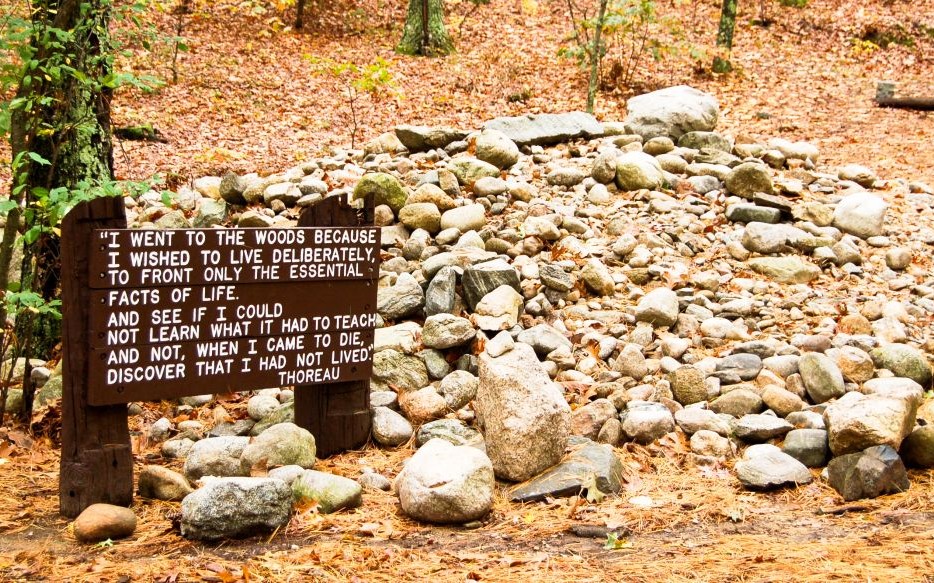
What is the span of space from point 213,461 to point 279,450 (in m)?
0.36

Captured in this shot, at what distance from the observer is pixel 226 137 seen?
1128cm

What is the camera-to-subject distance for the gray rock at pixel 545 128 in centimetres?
909

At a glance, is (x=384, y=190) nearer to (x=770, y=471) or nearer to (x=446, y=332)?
(x=446, y=332)

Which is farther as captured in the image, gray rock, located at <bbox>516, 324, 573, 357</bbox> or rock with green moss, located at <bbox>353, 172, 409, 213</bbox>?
rock with green moss, located at <bbox>353, 172, 409, 213</bbox>

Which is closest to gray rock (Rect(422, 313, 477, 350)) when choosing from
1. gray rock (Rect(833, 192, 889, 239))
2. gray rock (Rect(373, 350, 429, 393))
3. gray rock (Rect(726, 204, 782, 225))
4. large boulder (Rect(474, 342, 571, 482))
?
gray rock (Rect(373, 350, 429, 393))

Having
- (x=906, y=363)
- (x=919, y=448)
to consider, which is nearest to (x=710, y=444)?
(x=919, y=448)

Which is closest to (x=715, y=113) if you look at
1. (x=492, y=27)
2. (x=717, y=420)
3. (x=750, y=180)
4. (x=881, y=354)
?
(x=750, y=180)

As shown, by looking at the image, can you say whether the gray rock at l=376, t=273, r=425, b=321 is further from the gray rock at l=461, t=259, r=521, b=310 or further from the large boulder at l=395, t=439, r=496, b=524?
the large boulder at l=395, t=439, r=496, b=524

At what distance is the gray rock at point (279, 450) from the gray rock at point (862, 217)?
5.70m

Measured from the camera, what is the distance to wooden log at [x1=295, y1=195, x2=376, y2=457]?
180 inches

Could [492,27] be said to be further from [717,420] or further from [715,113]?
[717,420]

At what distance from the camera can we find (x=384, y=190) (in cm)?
738

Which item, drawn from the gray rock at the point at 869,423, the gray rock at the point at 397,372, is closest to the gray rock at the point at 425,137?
the gray rock at the point at 397,372

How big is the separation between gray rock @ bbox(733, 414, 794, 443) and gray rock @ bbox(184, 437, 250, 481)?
2.86 m
